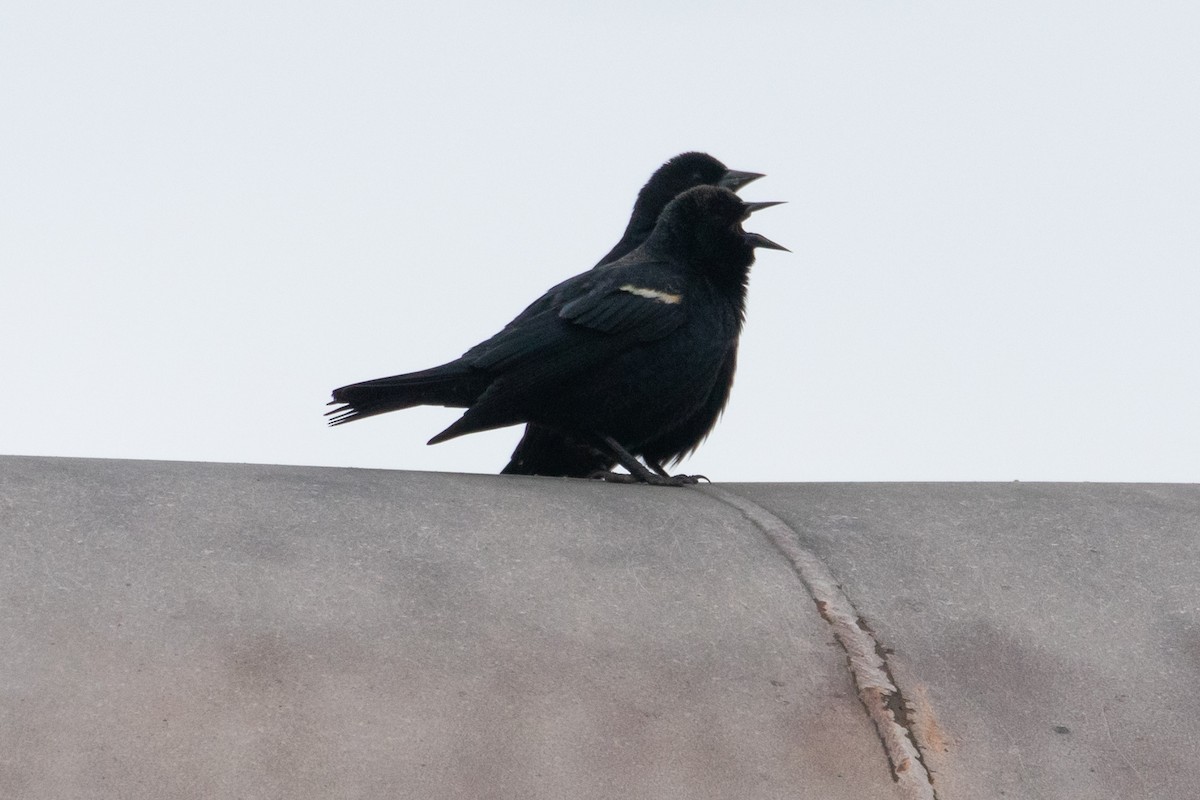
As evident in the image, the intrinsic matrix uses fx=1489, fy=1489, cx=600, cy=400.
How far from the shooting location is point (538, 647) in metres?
2.61

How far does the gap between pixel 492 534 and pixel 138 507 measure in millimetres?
692

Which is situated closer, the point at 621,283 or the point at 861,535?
the point at 861,535

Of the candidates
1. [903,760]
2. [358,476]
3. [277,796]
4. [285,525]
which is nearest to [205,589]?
[285,525]

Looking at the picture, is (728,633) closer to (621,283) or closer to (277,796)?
(277,796)

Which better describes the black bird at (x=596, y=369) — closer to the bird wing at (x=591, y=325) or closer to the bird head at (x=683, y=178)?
the bird wing at (x=591, y=325)

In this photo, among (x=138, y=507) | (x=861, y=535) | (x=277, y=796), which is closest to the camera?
(x=277, y=796)

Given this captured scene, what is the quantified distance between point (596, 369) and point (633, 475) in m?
0.37

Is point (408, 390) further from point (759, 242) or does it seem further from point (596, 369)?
point (759, 242)

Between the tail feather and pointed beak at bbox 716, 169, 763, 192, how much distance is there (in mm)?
2349

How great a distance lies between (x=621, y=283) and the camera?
192 inches

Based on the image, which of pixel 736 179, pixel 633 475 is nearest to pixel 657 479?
pixel 633 475

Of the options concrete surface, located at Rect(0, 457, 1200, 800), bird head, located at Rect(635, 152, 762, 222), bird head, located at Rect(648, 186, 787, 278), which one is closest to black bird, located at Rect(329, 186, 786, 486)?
bird head, located at Rect(648, 186, 787, 278)

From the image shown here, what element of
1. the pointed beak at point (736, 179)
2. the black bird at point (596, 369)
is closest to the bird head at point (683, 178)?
the pointed beak at point (736, 179)

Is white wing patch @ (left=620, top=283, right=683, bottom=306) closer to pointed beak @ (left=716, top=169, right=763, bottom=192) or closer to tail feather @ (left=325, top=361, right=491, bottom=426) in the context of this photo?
tail feather @ (left=325, top=361, right=491, bottom=426)
